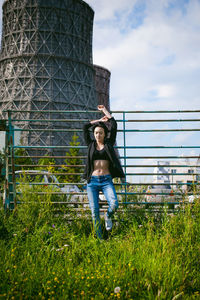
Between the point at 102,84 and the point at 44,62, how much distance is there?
2046 cm

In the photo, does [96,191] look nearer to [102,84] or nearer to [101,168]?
[101,168]

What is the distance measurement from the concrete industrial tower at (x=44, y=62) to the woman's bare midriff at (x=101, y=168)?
3583cm

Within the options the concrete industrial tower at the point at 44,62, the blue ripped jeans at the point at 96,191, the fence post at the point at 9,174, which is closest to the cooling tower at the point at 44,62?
the concrete industrial tower at the point at 44,62

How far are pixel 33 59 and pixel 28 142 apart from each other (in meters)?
11.9

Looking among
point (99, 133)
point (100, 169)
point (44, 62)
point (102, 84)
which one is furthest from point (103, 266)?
point (102, 84)

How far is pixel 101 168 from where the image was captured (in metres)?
4.79

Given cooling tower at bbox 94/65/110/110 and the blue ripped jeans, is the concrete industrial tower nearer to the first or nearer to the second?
cooling tower at bbox 94/65/110/110

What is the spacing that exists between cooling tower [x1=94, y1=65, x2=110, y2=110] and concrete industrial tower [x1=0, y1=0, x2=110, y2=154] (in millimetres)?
15471

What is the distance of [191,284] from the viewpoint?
2943mm

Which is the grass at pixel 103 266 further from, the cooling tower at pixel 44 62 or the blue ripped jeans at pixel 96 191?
the cooling tower at pixel 44 62

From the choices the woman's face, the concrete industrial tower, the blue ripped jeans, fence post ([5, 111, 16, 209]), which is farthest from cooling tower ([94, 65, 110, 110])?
the blue ripped jeans

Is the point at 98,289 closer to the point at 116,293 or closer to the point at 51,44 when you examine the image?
the point at 116,293

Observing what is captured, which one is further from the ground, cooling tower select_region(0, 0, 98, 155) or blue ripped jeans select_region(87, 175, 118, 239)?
cooling tower select_region(0, 0, 98, 155)

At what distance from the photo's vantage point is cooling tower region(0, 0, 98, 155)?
4100 centimetres
